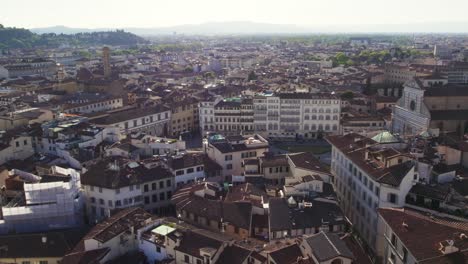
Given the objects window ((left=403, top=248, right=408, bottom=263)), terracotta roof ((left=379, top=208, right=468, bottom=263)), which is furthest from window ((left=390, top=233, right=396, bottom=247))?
window ((left=403, top=248, right=408, bottom=263))

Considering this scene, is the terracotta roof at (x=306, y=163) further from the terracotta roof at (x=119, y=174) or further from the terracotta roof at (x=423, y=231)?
the terracotta roof at (x=119, y=174)

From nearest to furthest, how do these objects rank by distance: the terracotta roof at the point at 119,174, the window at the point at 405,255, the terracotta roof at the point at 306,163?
the window at the point at 405,255 → the terracotta roof at the point at 119,174 → the terracotta roof at the point at 306,163

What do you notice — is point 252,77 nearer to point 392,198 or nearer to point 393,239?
point 392,198

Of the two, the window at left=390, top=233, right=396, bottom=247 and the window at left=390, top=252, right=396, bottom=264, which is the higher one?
the window at left=390, top=233, right=396, bottom=247

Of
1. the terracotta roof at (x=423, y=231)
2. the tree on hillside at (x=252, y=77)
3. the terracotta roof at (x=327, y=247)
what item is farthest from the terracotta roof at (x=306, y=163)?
the tree on hillside at (x=252, y=77)

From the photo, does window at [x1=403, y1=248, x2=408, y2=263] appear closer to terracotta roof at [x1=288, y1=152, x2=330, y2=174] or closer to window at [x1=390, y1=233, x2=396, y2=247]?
window at [x1=390, y1=233, x2=396, y2=247]

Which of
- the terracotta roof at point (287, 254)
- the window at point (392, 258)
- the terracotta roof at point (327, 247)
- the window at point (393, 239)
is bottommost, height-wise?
the window at point (392, 258)

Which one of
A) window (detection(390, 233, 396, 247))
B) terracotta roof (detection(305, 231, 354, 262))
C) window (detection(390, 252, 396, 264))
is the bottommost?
window (detection(390, 252, 396, 264))

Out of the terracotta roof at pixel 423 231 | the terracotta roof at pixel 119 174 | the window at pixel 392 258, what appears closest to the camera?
the terracotta roof at pixel 423 231

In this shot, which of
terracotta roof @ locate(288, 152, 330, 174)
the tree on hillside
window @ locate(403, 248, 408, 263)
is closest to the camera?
window @ locate(403, 248, 408, 263)

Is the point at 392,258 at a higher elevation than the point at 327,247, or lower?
lower

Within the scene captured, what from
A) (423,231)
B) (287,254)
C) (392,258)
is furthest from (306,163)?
(423,231)

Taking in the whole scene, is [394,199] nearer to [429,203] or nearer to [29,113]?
[429,203]
